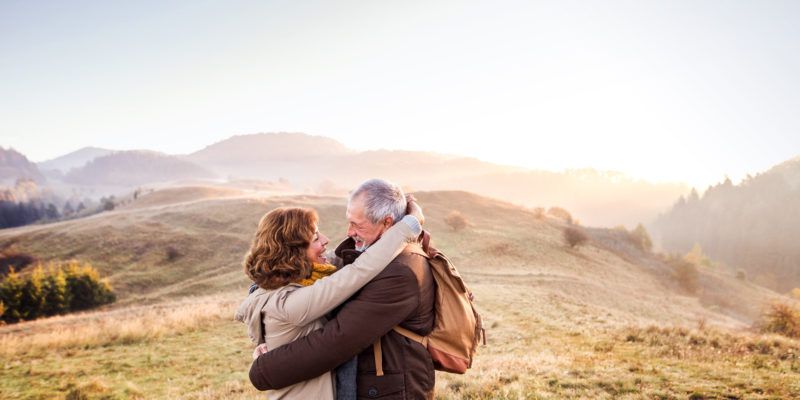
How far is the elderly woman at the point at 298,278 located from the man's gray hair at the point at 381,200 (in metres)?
0.17

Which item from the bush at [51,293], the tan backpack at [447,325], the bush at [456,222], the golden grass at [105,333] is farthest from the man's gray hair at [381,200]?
the bush at [456,222]

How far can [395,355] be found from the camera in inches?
121

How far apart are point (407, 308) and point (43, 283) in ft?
135

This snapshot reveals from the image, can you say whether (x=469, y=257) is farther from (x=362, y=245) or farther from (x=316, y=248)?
(x=316, y=248)

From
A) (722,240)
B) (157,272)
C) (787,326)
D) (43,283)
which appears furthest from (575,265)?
(722,240)

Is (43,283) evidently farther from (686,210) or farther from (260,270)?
(686,210)

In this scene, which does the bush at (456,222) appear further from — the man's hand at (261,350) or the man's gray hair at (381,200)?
the man's hand at (261,350)

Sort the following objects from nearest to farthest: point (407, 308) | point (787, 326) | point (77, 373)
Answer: point (407, 308), point (77, 373), point (787, 326)

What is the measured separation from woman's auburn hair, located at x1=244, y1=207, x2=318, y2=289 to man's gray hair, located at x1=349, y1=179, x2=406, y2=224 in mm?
471

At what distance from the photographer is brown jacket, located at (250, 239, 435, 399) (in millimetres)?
2783

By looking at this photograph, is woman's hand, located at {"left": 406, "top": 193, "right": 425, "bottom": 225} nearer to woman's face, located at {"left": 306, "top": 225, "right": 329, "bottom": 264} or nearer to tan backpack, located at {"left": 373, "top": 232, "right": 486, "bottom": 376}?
tan backpack, located at {"left": 373, "top": 232, "right": 486, "bottom": 376}

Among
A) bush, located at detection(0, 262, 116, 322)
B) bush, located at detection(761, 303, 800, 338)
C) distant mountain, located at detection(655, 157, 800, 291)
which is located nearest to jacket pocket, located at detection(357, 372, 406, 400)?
bush, located at detection(761, 303, 800, 338)

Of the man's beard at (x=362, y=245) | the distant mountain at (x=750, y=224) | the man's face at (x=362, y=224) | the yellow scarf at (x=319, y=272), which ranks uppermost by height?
the man's face at (x=362, y=224)

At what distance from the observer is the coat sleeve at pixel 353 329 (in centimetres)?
277
